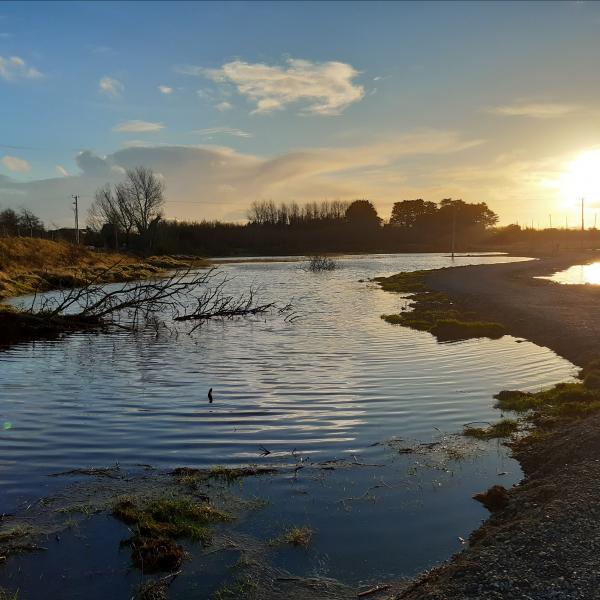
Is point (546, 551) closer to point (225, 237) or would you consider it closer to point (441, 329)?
point (441, 329)

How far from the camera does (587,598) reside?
430cm

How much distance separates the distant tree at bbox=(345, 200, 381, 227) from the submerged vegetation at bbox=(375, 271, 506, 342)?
4598 inches

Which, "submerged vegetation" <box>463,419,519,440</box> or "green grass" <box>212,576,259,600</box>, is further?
"submerged vegetation" <box>463,419,519,440</box>

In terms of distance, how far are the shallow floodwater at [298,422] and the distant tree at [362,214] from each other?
432 feet

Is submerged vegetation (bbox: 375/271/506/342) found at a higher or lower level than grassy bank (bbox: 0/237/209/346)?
lower

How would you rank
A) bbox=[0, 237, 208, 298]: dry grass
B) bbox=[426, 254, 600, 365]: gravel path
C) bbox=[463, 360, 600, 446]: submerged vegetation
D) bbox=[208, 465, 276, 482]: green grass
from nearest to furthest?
bbox=[208, 465, 276, 482]: green grass < bbox=[463, 360, 600, 446]: submerged vegetation < bbox=[426, 254, 600, 365]: gravel path < bbox=[0, 237, 208, 298]: dry grass

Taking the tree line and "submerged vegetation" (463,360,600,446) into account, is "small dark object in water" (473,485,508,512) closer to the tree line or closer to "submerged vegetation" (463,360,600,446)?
"submerged vegetation" (463,360,600,446)

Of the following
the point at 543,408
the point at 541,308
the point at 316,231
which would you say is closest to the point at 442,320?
the point at 541,308

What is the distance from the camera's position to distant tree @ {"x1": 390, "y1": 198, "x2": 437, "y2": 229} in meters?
159

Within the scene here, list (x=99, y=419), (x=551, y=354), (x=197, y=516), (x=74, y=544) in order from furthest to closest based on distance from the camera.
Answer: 1. (x=551, y=354)
2. (x=99, y=419)
3. (x=197, y=516)
4. (x=74, y=544)

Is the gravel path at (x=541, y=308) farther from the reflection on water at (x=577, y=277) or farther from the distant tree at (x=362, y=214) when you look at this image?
the distant tree at (x=362, y=214)

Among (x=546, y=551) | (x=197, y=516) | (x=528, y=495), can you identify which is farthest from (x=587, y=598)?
(x=197, y=516)

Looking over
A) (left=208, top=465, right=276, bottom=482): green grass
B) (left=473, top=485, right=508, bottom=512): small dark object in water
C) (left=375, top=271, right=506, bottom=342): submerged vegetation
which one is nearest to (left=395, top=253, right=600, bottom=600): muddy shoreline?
(left=473, top=485, right=508, bottom=512): small dark object in water

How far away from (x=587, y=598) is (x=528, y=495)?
8.06 feet
